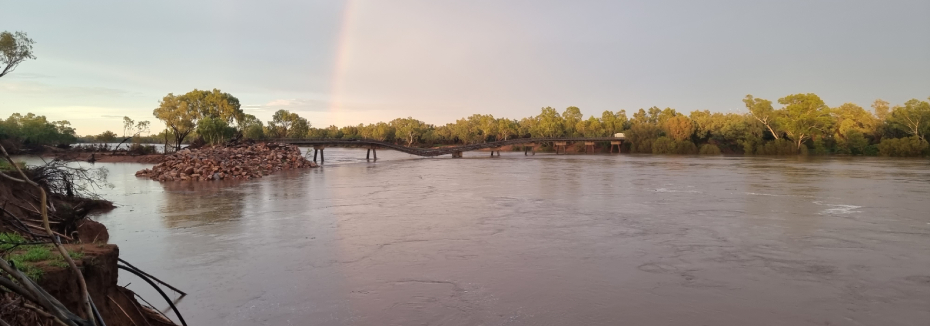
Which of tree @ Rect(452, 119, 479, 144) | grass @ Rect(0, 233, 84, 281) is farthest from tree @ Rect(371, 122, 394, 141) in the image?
grass @ Rect(0, 233, 84, 281)

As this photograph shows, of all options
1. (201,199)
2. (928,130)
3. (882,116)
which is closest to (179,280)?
(201,199)

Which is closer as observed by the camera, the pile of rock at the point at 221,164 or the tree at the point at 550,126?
the pile of rock at the point at 221,164

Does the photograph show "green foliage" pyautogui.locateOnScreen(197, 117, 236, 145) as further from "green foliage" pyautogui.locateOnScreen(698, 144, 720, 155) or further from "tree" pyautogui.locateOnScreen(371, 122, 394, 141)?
"tree" pyautogui.locateOnScreen(371, 122, 394, 141)

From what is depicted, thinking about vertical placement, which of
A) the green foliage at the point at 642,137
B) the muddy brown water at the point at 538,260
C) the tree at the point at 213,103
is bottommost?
the muddy brown water at the point at 538,260

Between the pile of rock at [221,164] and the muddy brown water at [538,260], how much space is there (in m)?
10.9

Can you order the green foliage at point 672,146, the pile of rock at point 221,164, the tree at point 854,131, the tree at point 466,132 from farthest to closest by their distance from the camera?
the tree at point 466,132 → the green foliage at point 672,146 → the tree at point 854,131 → the pile of rock at point 221,164

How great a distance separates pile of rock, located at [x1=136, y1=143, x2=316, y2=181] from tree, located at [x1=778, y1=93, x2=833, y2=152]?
229 ft

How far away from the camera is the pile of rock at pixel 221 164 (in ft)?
95.8

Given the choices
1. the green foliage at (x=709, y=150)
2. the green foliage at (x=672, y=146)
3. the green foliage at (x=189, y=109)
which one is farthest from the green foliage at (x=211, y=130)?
the green foliage at (x=709, y=150)

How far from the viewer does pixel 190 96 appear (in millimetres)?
69875

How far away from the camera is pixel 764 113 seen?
78.4 metres

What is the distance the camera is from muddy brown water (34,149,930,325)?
6.87m

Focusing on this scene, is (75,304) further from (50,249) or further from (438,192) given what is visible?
(438,192)

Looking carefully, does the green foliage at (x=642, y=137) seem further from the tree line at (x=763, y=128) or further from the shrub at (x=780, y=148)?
the shrub at (x=780, y=148)
